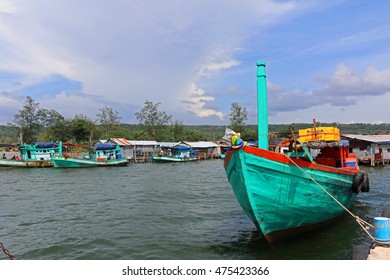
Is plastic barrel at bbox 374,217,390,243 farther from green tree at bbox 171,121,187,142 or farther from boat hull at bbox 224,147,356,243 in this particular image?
green tree at bbox 171,121,187,142

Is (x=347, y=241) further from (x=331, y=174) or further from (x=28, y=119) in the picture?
(x=28, y=119)

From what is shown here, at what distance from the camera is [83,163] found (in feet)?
127

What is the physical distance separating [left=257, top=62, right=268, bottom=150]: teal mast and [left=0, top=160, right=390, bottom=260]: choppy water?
9.88 ft

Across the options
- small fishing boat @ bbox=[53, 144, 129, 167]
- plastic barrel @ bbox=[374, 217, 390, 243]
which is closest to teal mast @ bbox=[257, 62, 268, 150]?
plastic barrel @ bbox=[374, 217, 390, 243]

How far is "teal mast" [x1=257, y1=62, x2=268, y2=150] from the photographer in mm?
8680

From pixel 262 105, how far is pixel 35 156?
37.7 m

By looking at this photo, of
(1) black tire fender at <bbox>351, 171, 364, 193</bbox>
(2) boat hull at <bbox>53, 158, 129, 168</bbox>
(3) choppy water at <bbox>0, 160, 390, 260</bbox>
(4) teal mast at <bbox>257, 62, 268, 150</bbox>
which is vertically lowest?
(3) choppy water at <bbox>0, 160, 390, 260</bbox>

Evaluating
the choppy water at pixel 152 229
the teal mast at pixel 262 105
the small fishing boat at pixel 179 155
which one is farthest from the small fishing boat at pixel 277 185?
the small fishing boat at pixel 179 155

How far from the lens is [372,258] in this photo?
5770 millimetres

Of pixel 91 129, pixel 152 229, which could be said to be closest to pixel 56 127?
pixel 91 129

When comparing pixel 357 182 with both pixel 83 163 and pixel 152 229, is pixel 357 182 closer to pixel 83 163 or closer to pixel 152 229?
pixel 152 229
